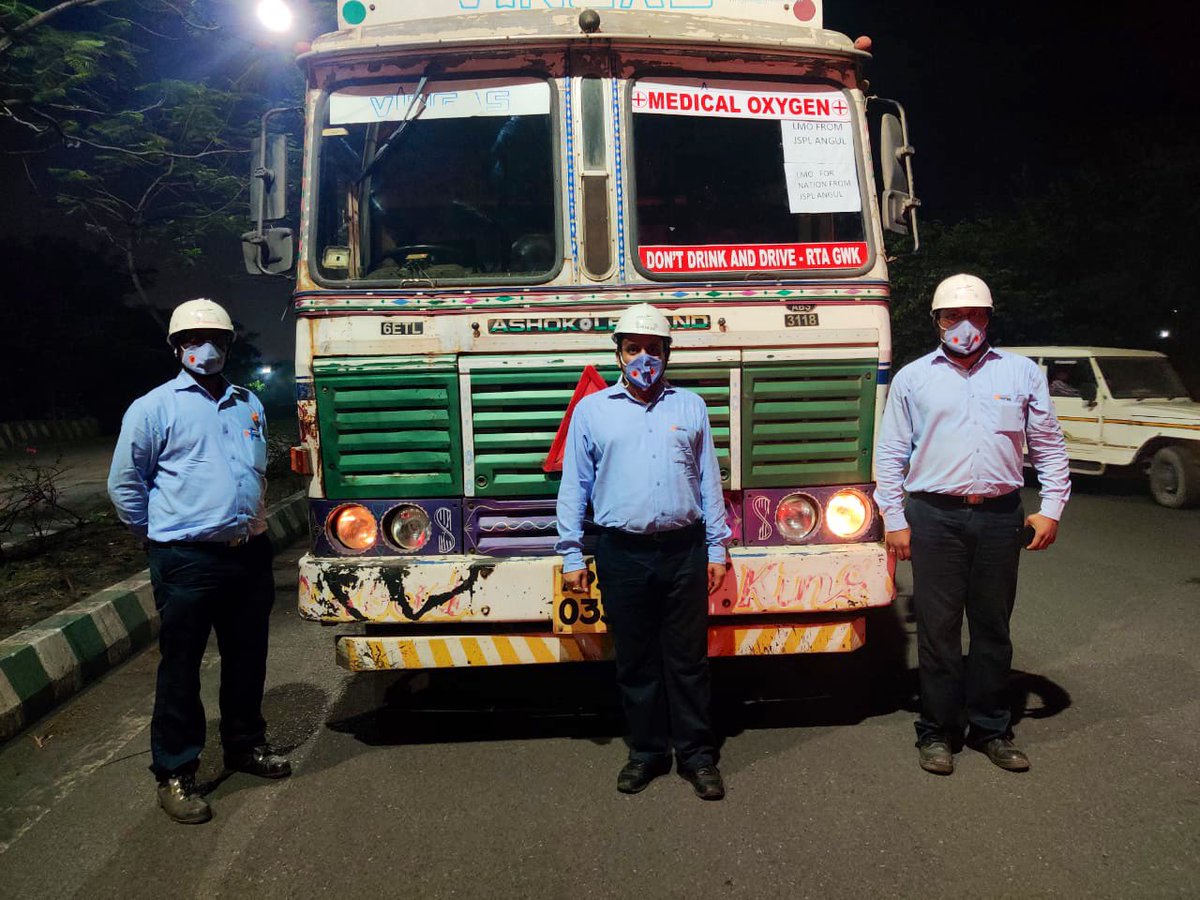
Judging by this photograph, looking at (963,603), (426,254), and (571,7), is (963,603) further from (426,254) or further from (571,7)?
(571,7)

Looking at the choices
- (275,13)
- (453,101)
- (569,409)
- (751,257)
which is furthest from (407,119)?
(275,13)

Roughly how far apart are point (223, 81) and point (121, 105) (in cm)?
146

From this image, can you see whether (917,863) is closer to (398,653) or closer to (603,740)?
(603,740)

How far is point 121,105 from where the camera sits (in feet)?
35.2

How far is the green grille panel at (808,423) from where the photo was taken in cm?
386

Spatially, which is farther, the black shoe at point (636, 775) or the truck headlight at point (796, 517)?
the truck headlight at point (796, 517)

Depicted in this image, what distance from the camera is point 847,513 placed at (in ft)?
12.8

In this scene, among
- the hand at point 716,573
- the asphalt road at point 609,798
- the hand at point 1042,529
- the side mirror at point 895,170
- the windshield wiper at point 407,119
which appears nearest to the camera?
the asphalt road at point 609,798

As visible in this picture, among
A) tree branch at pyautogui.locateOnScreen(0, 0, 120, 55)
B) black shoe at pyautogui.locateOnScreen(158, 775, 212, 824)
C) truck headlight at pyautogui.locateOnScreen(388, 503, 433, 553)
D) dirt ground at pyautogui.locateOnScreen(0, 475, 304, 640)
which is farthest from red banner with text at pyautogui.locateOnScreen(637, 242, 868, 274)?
tree branch at pyautogui.locateOnScreen(0, 0, 120, 55)

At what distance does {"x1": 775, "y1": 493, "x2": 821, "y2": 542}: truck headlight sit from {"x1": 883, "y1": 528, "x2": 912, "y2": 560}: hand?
34cm

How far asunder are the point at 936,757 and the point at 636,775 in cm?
120

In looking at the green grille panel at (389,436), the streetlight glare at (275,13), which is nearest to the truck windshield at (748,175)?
the green grille panel at (389,436)

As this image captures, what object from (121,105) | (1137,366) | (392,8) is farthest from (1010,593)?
(121,105)

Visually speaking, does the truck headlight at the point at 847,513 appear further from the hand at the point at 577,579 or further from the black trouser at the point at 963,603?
the hand at the point at 577,579
